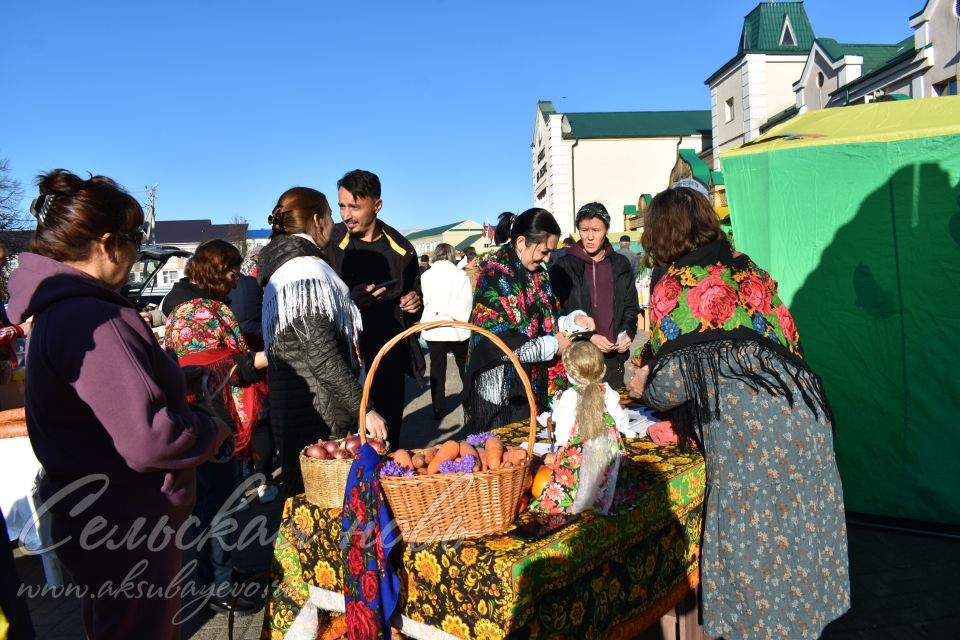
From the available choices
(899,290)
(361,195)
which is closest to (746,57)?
(899,290)

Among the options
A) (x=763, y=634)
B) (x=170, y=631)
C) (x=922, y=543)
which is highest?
(x=170, y=631)

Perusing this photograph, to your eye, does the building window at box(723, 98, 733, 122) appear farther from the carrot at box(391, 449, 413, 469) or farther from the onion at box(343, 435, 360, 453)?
the carrot at box(391, 449, 413, 469)

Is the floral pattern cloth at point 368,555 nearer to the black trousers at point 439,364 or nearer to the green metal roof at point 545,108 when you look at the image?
the black trousers at point 439,364

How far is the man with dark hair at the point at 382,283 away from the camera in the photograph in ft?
13.2

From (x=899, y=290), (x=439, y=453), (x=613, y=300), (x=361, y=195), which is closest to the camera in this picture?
(x=439, y=453)

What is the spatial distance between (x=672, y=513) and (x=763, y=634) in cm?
62

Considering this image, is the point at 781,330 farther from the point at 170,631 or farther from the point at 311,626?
the point at 170,631

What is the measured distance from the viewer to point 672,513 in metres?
2.56

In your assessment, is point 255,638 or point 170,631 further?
point 255,638

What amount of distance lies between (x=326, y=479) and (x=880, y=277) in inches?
150

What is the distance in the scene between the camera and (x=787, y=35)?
2230cm

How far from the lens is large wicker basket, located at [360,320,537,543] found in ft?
6.64

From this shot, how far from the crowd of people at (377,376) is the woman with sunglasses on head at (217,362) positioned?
0.01 metres

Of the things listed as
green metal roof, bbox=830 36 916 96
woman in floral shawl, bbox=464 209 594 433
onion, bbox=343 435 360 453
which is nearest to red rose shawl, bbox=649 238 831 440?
woman in floral shawl, bbox=464 209 594 433
